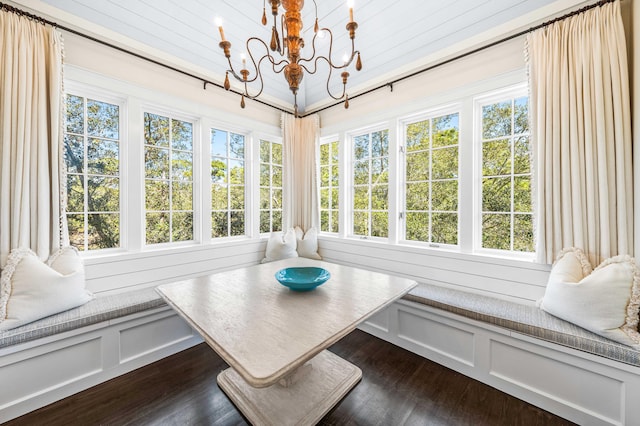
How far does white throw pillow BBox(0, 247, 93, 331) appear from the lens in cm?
151

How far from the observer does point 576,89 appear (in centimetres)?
171

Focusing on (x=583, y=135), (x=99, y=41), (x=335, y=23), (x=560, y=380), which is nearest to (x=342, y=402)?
(x=560, y=380)

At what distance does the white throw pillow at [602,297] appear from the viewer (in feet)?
4.51

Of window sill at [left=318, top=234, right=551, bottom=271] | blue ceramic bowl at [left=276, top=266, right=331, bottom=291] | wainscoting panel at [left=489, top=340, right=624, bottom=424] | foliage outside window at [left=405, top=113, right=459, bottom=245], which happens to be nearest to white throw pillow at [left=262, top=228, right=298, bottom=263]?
window sill at [left=318, top=234, right=551, bottom=271]

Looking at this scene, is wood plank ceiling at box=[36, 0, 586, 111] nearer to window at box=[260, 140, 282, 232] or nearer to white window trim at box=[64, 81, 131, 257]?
white window trim at box=[64, 81, 131, 257]

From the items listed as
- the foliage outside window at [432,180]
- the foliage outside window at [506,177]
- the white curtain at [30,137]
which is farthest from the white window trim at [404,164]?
the white curtain at [30,137]

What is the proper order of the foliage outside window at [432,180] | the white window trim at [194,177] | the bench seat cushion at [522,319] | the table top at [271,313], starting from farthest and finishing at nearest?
the foliage outside window at [432,180] → the white window trim at [194,177] → the bench seat cushion at [522,319] → the table top at [271,313]

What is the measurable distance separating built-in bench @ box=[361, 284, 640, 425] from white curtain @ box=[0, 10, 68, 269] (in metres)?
2.84

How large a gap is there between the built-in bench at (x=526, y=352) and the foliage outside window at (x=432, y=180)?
23.7 inches

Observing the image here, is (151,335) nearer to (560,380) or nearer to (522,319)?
(522,319)

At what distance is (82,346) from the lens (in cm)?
170

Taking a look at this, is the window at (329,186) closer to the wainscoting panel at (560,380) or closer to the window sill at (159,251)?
the window sill at (159,251)

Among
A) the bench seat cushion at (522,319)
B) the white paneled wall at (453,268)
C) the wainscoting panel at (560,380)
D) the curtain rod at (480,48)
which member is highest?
the curtain rod at (480,48)

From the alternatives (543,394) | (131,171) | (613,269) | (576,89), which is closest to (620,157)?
(576,89)
